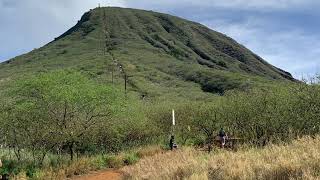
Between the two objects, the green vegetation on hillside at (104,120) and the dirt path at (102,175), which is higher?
the green vegetation on hillside at (104,120)

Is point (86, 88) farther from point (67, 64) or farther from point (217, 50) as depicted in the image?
point (217, 50)

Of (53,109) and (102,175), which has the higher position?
(53,109)

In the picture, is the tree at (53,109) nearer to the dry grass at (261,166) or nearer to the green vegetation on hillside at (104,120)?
the green vegetation on hillside at (104,120)

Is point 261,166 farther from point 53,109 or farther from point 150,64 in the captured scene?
point 150,64

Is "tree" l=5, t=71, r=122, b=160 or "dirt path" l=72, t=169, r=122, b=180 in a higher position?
"tree" l=5, t=71, r=122, b=160

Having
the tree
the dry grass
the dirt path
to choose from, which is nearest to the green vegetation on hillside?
the tree

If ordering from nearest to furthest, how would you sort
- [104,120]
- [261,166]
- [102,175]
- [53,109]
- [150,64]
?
[261,166]
[102,175]
[53,109]
[104,120]
[150,64]

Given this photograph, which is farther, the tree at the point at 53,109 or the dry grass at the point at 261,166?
the tree at the point at 53,109

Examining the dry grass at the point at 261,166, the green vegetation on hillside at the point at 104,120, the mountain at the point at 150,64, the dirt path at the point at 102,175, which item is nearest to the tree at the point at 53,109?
the green vegetation on hillside at the point at 104,120

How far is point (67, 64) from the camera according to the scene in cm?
14188

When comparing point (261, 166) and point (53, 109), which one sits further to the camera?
point (53, 109)

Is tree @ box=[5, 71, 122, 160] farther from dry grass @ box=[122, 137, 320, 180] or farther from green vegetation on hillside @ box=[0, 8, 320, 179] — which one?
dry grass @ box=[122, 137, 320, 180]

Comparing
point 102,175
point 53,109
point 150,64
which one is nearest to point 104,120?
point 53,109

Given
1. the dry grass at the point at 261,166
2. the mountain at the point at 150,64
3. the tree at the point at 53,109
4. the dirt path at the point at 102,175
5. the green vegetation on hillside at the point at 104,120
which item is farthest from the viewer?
the mountain at the point at 150,64
